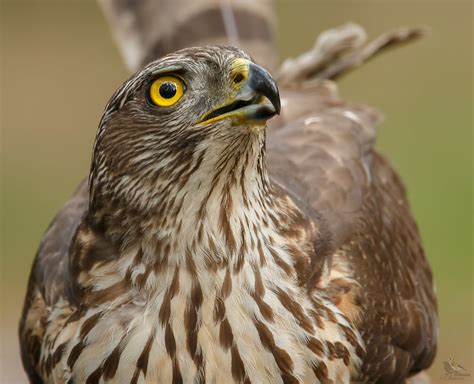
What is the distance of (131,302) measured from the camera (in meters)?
4.48

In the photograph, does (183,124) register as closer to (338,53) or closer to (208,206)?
(208,206)

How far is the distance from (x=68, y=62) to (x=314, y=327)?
40.7ft

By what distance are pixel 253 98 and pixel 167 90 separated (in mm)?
358

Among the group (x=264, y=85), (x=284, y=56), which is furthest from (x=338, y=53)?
(x=284, y=56)

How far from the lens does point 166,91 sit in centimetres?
424

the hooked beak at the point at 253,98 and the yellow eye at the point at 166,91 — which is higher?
the yellow eye at the point at 166,91

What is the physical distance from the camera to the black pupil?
13.8ft

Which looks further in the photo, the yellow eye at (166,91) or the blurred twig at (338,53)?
the blurred twig at (338,53)

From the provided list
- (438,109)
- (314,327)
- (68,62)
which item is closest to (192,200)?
(314,327)

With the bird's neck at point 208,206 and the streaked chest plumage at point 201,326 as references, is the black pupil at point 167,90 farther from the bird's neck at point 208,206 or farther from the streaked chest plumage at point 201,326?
the streaked chest plumage at point 201,326

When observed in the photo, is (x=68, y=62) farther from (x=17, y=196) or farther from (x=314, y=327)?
(x=314, y=327)

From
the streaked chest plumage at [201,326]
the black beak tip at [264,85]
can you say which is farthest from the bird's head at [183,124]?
the streaked chest plumage at [201,326]

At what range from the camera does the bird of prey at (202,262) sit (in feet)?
13.7

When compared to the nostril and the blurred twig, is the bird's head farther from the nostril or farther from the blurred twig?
the blurred twig
